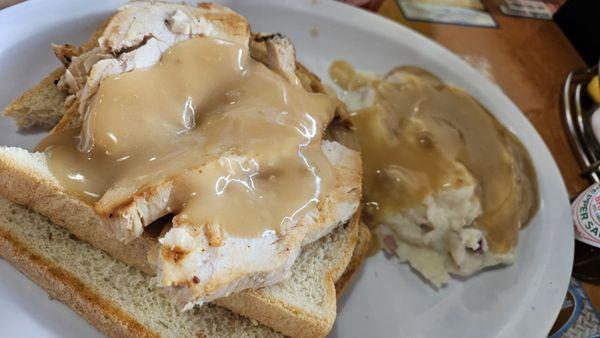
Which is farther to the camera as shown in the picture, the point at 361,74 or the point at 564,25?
the point at 564,25

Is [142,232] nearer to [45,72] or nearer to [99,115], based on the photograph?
[99,115]

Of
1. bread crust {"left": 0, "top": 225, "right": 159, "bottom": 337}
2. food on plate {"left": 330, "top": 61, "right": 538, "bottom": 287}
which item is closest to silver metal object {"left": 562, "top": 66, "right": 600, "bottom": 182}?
food on plate {"left": 330, "top": 61, "right": 538, "bottom": 287}

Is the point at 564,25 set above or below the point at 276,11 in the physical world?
below

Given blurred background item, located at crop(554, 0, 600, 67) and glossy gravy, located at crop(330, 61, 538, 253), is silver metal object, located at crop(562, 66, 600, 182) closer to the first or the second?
blurred background item, located at crop(554, 0, 600, 67)

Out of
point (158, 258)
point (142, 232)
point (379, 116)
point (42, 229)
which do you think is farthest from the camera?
point (379, 116)

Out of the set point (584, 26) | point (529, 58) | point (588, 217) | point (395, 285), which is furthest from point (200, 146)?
point (584, 26)

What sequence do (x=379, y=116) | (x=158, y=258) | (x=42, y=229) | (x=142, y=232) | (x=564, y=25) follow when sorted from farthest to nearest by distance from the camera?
(x=564, y=25), (x=379, y=116), (x=42, y=229), (x=142, y=232), (x=158, y=258)

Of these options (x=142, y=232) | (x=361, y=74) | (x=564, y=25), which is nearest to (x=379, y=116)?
(x=361, y=74)

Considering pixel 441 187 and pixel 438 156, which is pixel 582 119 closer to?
pixel 438 156

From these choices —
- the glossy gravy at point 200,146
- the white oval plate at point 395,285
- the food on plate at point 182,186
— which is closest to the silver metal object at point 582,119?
the white oval plate at point 395,285
